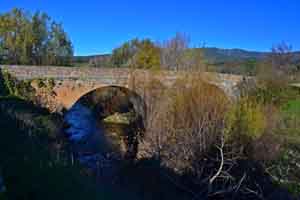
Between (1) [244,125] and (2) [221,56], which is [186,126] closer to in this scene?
(1) [244,125]

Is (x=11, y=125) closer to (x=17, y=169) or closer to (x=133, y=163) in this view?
(x=17, y=169)

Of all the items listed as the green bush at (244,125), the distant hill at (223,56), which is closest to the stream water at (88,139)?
the green bush at (244,125)

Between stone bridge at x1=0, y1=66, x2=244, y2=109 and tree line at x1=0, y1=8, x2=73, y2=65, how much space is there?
23.2ft

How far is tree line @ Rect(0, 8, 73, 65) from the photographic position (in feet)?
58.7

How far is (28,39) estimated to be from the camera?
18.2 metres

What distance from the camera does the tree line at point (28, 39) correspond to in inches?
704

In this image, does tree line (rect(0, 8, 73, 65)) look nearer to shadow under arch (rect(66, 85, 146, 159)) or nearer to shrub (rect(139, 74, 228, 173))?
shadow under arch (rect(66, 85, 146, 159))

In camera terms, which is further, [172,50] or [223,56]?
[223,56]

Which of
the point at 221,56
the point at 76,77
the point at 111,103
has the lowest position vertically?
the point at 111,103

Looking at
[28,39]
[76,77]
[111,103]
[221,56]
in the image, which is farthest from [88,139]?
[221,56]

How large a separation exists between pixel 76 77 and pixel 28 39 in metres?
7.60

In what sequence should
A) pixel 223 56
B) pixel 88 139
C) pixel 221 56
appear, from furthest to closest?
pixel 223 56
pixel 221 56
pixel 88 139

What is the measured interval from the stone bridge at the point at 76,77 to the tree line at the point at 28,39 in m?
7.08

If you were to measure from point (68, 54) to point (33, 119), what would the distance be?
1499cm
